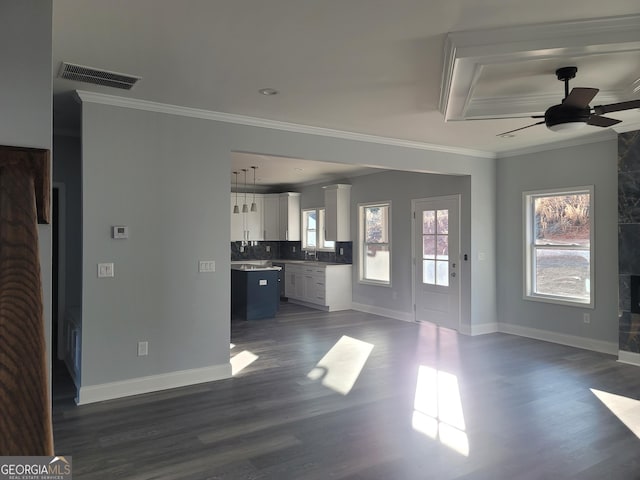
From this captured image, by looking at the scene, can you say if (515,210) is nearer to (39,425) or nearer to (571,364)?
(571,364)

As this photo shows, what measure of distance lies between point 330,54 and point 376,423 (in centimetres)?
279

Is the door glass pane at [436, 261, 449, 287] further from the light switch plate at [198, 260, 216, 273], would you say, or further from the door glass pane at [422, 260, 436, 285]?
the light switch plate at [198, 260, 216, 273]

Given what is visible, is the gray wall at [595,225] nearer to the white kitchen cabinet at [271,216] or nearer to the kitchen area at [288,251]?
the kitchen area at [288,251]

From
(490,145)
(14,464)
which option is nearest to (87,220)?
(14,464)

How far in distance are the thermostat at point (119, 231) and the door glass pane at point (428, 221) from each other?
4871mm

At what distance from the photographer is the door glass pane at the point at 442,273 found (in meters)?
7.22

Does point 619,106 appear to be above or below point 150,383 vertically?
above

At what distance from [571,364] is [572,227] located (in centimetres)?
191

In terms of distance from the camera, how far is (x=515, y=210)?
6816mm

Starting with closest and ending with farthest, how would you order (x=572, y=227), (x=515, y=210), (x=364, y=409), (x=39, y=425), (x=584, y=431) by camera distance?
(x=39, y=425) → (x=584, y=431) → (x=364, y=409) → (x=572, y=227) → (x=515, y=210)

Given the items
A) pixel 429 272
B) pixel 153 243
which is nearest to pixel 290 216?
pixel 429 272

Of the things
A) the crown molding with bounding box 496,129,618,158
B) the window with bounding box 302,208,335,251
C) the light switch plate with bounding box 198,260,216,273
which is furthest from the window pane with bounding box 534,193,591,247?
the light switch plate with bounding box 198,260,216,273

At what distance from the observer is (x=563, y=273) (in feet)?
20.5

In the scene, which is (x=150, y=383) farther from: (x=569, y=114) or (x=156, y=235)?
(x=569, y=114)
